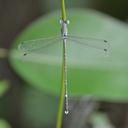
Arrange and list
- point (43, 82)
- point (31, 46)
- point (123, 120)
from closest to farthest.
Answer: point (31, 46), point (43, 82), point (123, 120)

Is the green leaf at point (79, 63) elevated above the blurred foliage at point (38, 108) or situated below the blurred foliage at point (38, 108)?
above

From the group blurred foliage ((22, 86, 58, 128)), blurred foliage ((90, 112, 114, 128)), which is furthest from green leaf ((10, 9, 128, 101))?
blurred foliage ((22, 86, 58, 128))

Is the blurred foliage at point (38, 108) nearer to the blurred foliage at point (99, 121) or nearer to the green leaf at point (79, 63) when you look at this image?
the blurred foliage at point (99, 121)

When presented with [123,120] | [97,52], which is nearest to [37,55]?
[97,52]

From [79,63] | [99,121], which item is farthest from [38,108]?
[79,63]

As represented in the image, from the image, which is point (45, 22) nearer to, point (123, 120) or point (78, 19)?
point (78, 19)

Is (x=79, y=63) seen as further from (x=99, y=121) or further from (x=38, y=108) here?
(x=38, y=108)

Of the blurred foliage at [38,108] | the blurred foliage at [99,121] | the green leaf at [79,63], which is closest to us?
the green leaf at [79,63]

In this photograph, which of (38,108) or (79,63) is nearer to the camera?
(79,63)

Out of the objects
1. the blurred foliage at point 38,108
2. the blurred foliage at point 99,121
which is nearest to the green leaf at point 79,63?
the blurred foliage at point 99,121
